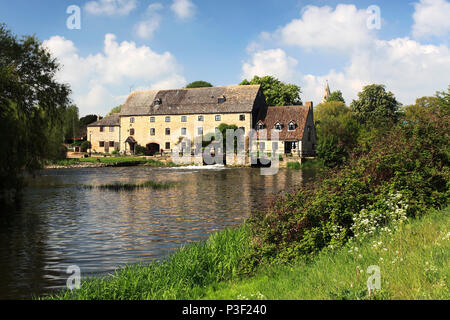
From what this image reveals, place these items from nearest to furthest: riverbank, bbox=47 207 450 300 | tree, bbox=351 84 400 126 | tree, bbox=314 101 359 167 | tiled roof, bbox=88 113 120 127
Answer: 1. riverbank, bbox=47 207 450 300
2. tree, bbox=314 101 359 167
3. tree, bbox=351 84 400 126
4. tiled roof, bbox=88 113 120 127

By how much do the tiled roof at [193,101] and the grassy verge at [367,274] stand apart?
197 feet

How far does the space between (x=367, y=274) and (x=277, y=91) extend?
76.6 m

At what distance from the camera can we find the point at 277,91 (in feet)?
266

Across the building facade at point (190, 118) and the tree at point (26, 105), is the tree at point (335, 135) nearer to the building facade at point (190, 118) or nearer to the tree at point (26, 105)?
the building facade at point (190, 118)

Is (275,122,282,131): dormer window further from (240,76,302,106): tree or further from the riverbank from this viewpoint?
the riverbank

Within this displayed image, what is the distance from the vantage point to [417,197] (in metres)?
10.7

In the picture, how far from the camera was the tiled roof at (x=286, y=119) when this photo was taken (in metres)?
63.1

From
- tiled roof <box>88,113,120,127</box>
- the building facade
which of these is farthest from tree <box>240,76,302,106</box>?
tiled roof <box>88,113,120,127</box>

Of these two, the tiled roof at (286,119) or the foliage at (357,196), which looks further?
the tiled roof at (286,119)

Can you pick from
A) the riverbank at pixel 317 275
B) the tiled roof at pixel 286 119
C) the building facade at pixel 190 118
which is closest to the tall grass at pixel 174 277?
the riverbank at pixel 317 275

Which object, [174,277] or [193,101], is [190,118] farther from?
[174,277]

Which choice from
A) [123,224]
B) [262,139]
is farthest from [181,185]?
[262,139]

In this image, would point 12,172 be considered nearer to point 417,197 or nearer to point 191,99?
point 417,197

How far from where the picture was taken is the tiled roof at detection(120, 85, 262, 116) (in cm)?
6976
